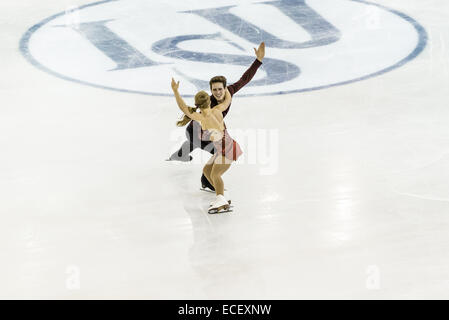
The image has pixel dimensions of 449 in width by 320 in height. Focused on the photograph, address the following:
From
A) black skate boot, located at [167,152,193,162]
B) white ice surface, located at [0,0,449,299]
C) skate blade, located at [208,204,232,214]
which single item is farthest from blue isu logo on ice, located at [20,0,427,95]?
skate blade, located at [208,204,232,214]

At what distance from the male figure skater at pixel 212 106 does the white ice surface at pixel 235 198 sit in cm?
13

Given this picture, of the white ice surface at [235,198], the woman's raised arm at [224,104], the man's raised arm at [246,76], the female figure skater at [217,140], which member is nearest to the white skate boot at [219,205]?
the female figure skater at [217,140]

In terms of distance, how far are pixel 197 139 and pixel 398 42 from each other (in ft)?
14.8

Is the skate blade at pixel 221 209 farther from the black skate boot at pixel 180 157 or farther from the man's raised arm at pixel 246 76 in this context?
the black skate boot at pixel 180 157

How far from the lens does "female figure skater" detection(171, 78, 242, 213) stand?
6.86 meters

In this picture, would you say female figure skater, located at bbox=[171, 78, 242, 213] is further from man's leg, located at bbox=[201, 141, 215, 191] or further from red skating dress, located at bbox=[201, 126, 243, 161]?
man's leg, located at bbox=[201, 141, 215, 191]

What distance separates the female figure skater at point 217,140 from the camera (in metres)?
6.86

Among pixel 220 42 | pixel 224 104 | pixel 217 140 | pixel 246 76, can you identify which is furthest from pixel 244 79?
pixel 220 42

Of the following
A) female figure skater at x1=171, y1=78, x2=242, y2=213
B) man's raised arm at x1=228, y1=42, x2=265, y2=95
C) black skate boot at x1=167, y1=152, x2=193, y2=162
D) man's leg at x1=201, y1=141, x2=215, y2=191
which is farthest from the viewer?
black skate boot at x1=167, y1=152, x2=193, y2=162

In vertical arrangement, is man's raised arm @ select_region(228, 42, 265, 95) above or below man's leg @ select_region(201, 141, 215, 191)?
above

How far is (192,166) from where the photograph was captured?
26.7ft

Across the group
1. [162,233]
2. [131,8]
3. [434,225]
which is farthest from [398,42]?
[162,233]

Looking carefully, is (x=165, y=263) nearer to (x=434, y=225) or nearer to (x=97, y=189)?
(x=97, y=189)

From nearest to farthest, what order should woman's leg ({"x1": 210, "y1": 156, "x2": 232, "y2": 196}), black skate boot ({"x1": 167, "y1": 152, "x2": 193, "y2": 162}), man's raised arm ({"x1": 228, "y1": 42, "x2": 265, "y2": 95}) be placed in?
woman's leg ({"x1": 210, "y1": 156, "x2": 232, "y2": 196}) → man's raised arm ({"x1": 228, "y1": 42, "x2": 265, "y2": 95}) → black skate boot ({"x1": 167, "y1": 152, "x2": 193, "y2": 162})
